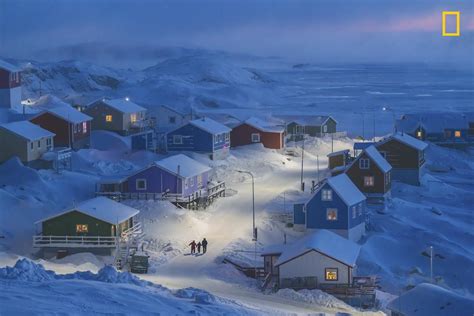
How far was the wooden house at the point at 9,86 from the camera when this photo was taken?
53441mm

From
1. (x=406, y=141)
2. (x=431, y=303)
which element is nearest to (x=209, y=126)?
(x=406, y=141)

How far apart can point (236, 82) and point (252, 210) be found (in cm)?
9778

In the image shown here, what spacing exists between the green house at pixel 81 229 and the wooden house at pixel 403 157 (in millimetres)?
17217

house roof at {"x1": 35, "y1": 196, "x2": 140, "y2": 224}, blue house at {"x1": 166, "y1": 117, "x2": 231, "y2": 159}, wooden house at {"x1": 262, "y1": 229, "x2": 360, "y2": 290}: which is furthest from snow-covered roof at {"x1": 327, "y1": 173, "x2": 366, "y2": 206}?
blue house at {"x1": 166, "y1": 117, "x2": 231, "y2": 159}

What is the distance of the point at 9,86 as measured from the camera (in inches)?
2130

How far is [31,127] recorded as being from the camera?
4453cm

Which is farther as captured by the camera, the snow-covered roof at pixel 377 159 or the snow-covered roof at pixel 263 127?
the snow-covered roof at pixel 263 127

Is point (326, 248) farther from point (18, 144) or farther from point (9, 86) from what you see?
point (9, 86)

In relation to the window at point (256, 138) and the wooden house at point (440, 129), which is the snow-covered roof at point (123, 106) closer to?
the window at point (256, 138)

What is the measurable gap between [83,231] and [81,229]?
3.8 inches

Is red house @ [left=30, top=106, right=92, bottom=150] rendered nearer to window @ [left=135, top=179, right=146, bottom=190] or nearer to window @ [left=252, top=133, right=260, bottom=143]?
window @ [left=135, top=179, right=146, bottom=190]

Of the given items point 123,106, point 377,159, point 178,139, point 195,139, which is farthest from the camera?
point 123,106

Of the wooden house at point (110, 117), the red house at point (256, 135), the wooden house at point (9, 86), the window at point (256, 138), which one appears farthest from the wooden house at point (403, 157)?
the wooden house at point (9, 86)

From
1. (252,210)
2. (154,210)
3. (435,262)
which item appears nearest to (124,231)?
(154,210)
